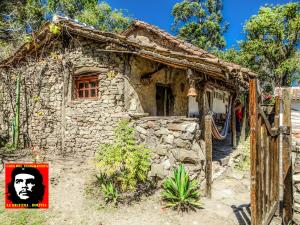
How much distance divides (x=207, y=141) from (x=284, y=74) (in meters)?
15.6

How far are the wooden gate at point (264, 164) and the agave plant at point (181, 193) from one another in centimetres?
139

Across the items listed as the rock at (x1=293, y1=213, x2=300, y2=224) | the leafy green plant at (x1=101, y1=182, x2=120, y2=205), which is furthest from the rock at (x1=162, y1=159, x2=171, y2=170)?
the rock at (x1=293, y1=213, x2=300, y2=224)

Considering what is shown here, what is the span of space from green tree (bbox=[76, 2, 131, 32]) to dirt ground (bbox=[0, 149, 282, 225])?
1622 cm

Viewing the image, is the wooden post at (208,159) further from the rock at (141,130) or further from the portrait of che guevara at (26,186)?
the portrait of che guevara at (26,186)

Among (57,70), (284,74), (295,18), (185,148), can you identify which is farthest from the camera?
(284,74)

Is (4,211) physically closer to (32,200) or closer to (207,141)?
(32,200)

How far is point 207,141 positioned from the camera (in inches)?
215

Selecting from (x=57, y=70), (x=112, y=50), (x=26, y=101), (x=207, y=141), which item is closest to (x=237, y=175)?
(x=207, y=141)

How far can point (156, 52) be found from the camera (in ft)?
20.0

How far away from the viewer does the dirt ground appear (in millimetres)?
4234

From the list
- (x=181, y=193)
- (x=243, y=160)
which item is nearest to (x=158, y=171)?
Result: (x=181, y=193)

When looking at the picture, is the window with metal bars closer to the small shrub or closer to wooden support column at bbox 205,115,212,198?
wooden support column at bbox 205,115,212,198

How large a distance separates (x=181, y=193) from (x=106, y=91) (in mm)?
3951

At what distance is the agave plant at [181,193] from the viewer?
467 cm
